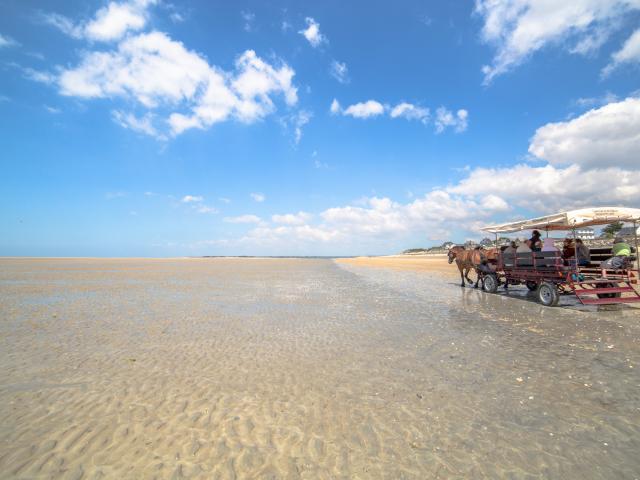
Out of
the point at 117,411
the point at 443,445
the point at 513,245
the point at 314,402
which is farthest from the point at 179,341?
the point at 513,245

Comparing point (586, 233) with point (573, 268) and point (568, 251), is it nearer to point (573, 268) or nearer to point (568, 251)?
point (568, 251)

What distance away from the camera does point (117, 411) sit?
4.98 m

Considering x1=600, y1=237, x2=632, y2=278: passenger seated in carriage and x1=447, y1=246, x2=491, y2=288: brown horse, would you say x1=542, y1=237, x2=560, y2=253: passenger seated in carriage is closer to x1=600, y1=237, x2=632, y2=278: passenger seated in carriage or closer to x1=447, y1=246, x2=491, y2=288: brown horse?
x1=600, y1=237, x2=632, y2=278: passenger seated in carriage

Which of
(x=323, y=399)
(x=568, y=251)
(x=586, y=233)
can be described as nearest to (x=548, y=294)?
(x=568, y=251)

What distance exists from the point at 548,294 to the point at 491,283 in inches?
175

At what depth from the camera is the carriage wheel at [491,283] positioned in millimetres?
17922

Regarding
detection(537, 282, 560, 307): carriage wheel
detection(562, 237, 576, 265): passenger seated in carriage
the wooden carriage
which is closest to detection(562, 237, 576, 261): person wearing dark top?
detection(562, 237, 576, 265): passenger seated in carriage

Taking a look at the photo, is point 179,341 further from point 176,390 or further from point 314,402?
point 314,402

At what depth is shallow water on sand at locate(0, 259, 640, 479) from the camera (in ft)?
12.3

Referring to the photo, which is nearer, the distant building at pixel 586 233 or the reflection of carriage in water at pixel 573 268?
the reflection of carriage in water at pixel 573 268

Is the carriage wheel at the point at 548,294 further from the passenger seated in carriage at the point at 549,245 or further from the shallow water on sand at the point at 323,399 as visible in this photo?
the shallow water on sand at the point at 323,399

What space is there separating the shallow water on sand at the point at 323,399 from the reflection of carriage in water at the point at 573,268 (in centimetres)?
224

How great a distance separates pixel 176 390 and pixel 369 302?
10768 mm

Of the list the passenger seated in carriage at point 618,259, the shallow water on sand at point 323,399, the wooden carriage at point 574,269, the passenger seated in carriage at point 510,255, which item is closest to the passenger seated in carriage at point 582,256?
the wooden carriage at point 574,269
